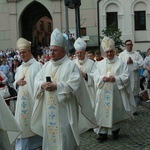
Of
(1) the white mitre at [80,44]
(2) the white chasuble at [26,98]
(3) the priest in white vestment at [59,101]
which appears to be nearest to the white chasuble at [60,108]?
(3) the priest in white vestment at [59,101]

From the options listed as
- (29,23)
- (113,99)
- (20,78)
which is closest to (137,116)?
(113,99)

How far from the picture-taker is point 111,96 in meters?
7.60

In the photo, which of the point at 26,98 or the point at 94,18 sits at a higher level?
the point at 94,18

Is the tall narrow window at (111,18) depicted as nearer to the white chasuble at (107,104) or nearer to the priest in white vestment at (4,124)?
the white chasuble at (107,104)

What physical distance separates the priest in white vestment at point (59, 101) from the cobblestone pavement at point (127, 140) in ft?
2.79

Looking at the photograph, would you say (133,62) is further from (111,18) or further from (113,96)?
(111,18)

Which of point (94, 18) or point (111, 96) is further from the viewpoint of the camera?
point (94, 18)

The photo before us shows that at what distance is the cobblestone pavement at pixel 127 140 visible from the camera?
702 centimetres

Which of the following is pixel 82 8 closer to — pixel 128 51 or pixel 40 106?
pixel 128 51

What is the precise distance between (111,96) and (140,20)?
83.9 feet

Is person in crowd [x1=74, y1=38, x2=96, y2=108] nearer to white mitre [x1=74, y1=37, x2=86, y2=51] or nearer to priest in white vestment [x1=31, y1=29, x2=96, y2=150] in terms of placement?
white mitre [x1=74, y1=37, x2=86, y2=51]

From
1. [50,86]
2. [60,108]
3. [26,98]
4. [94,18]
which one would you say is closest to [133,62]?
[26,98]

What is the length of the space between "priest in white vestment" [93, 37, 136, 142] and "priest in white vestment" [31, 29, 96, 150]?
170cm

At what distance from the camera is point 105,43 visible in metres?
7.73
